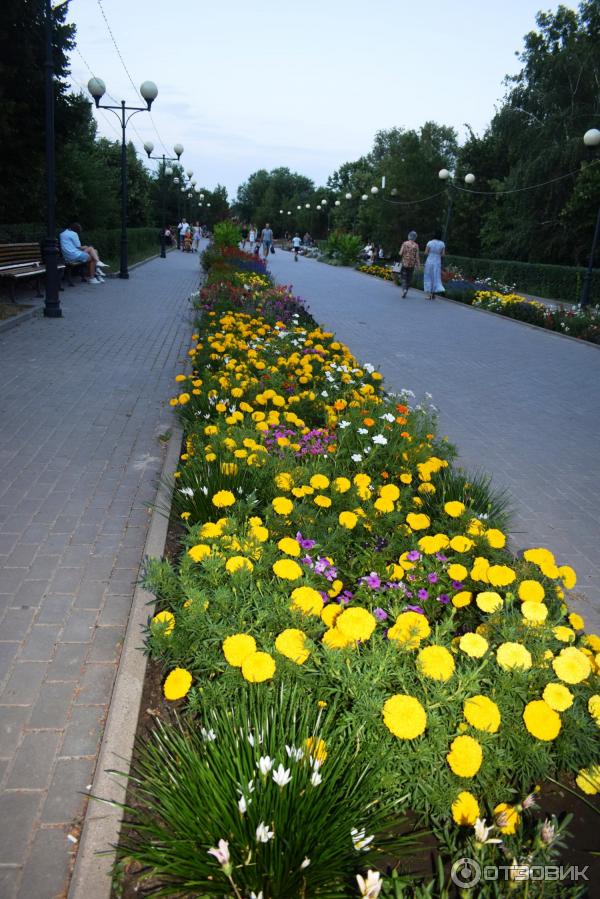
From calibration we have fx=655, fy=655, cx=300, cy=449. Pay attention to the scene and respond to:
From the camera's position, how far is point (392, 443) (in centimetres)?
439

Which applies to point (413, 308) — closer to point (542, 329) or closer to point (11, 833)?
point (542, 329)

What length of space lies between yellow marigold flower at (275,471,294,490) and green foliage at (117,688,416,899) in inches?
59.2

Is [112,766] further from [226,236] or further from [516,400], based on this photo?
[226,236]

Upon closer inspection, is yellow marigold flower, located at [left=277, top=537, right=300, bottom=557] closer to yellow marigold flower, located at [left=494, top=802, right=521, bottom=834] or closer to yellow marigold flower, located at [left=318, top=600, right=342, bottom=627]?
yellow marigold flower, located at [left=318, top=600, right=342, bottom=627]

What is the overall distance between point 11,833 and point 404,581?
173 cm

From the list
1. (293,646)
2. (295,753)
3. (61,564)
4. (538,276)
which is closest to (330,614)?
(293,646)

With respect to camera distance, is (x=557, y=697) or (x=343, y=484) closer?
(x=557, y=697)

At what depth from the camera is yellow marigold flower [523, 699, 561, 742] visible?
5.98 ft

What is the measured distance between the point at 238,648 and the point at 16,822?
0.89 metres

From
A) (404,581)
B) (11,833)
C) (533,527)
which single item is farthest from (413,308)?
(11,833)

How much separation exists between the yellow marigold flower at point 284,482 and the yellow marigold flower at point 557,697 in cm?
177

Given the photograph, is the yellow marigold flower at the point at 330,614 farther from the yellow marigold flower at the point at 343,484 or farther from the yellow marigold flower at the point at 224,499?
the yellow marigold flower at the point at 343,484

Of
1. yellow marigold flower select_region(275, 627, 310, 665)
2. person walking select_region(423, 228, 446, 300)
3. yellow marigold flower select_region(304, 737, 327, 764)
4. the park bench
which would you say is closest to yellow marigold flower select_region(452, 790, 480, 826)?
yellow marigold flower select_region(304, 737, 327, 764)

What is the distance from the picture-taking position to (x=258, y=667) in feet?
6.59
